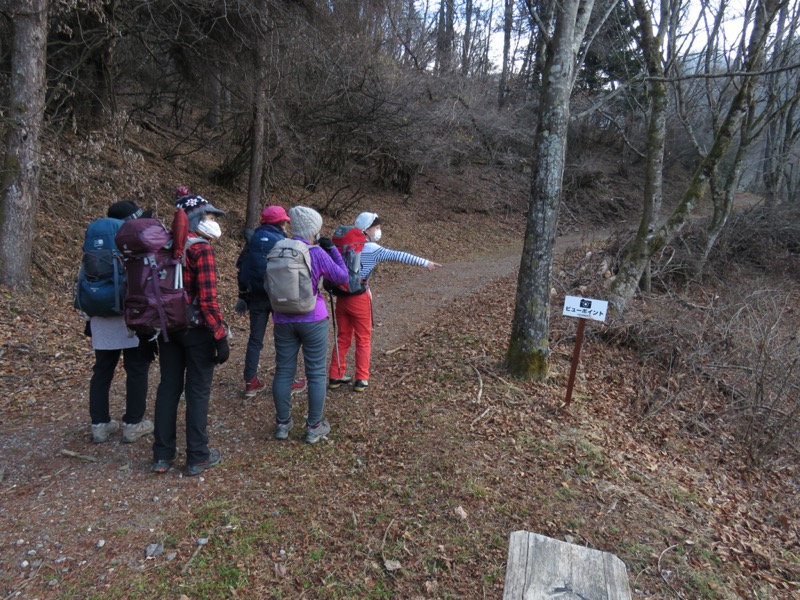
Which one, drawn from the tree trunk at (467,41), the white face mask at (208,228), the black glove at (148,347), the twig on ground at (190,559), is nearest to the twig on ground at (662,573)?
the twig on ground at (190,559)

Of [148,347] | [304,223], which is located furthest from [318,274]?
[148,347]

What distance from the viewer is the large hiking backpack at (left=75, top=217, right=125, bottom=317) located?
3824mm

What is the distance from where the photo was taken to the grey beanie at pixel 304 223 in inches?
160

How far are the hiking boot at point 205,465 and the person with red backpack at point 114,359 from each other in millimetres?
790

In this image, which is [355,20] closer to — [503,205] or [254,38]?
[254,38]

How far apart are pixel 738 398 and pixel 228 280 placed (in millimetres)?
8574

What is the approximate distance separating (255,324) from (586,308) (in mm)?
3408

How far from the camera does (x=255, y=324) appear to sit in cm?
532

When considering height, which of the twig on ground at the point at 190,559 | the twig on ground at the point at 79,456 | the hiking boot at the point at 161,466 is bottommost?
the twig on ground at the point at 79,456

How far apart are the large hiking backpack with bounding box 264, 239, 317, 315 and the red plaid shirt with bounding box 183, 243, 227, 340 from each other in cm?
45

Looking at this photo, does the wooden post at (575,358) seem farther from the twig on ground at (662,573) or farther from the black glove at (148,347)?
the black glove at (148,347)

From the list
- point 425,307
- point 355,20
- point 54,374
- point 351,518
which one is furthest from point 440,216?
point 351,518

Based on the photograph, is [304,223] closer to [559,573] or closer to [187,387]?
[187,387]

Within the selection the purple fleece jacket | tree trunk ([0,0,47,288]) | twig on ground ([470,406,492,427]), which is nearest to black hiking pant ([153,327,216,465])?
the purple fleece jacket
